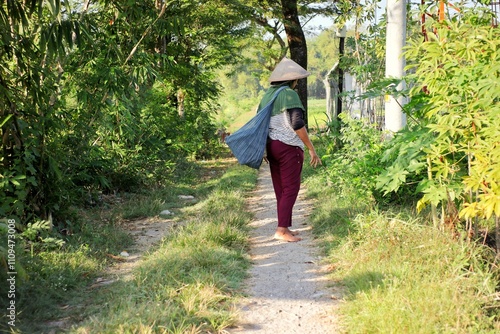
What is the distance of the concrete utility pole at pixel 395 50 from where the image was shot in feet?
20.8

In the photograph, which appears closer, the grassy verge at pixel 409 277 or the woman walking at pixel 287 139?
the grassy verge at pixel 409 277

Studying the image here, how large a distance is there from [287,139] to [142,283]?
2.28 m

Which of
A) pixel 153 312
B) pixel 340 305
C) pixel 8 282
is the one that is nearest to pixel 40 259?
pixel 8 282

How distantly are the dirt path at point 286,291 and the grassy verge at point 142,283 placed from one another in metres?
0.15

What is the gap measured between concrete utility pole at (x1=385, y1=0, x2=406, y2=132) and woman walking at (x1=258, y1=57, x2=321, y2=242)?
1073mm

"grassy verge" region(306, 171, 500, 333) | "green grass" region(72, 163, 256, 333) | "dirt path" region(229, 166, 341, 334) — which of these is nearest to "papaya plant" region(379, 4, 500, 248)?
"grassy verge" region(306, 171, 500, 333)

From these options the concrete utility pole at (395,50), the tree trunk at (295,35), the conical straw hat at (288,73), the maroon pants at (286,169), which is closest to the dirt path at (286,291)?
the maroon pants at (286,169)

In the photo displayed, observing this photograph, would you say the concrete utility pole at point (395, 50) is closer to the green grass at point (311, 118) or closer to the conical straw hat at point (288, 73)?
the conical straw hat at point (288, 73)

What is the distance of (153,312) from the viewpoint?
3.68 metres

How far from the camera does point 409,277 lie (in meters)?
4.07

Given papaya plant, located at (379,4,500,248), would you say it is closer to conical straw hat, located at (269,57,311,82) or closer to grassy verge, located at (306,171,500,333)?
grassy verge, located at (306,171,500,333)

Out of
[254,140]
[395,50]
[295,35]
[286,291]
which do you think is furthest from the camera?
[295,35]

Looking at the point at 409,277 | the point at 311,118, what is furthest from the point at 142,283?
the point at 311,118

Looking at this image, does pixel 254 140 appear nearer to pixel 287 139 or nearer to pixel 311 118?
pixel 287 139
